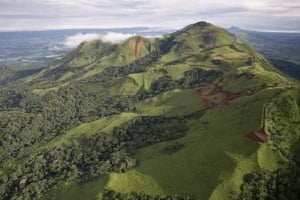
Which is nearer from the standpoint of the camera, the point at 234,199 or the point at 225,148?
the point at 234,199

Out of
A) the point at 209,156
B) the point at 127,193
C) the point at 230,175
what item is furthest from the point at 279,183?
the point at 127,193

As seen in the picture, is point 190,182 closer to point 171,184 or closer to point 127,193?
point 171,184

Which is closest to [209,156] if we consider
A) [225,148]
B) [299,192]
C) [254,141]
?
[225,148]

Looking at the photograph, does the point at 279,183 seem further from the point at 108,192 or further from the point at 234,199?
the point at 108,192

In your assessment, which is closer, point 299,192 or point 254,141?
point 299,192

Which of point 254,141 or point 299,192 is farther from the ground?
point 254,141

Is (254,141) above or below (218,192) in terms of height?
above

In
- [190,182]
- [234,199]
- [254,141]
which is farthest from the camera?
[254,141]

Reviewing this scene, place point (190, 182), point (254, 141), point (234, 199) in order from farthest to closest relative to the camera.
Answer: point (254, 141)
point (190, 182)
point (234, 199)

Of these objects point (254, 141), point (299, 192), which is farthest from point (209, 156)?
point (299, 192)
